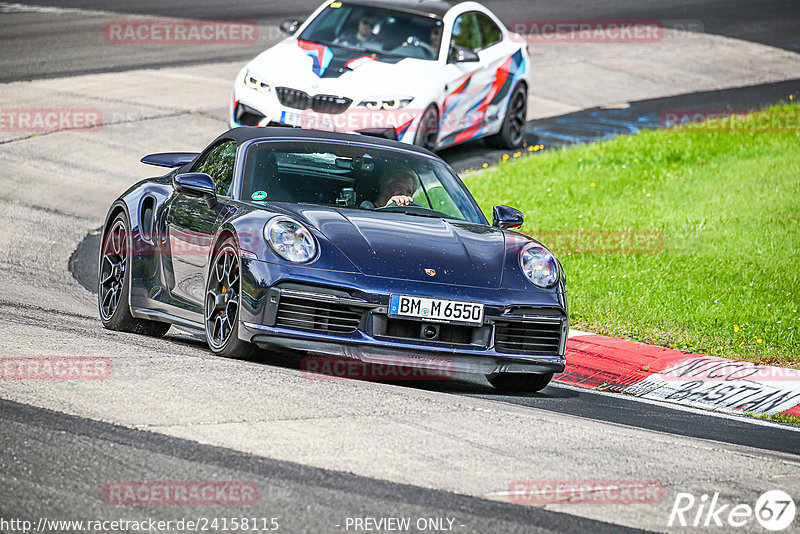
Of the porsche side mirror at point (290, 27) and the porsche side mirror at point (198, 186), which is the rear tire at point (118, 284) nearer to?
the porsche side mirror at point (198, 186)

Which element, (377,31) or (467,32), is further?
(467,32)

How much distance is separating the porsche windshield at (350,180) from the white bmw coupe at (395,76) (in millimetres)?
5132

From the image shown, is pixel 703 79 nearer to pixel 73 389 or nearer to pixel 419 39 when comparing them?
pixel 419 39

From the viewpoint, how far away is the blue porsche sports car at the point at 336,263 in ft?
22.0

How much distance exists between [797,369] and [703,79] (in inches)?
579

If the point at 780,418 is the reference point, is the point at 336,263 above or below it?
above

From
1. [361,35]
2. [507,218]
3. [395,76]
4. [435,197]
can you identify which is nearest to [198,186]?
[435,197]

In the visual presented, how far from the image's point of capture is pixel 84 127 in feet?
50.7

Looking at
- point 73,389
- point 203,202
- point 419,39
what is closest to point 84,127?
point 419,39

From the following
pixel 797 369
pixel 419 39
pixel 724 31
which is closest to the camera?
pixel 797 369

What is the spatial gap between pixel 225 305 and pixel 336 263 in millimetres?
743

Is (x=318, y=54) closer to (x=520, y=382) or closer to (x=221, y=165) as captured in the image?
(x=221, y=165)

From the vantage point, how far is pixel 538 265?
736 centimetres

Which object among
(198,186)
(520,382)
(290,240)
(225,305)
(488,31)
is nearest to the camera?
(290,240)
